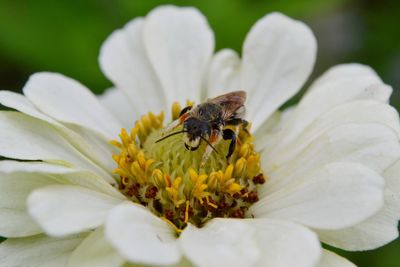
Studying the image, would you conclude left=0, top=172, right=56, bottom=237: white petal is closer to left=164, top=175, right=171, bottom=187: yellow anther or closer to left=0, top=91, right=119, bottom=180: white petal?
left=0, top=91, right=119, bottom=180: white petal

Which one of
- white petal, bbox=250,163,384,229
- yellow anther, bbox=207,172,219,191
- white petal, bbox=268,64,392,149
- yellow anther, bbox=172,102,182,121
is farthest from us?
yellow anther, bbox=172,102,182,121

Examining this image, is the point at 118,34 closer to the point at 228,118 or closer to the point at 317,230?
the point at 228,118

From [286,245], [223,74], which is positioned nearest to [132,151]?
[223,74]

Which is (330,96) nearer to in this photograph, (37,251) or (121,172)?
(121,172)

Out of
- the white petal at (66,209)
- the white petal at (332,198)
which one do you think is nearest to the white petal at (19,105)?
the white petal at (66,209)

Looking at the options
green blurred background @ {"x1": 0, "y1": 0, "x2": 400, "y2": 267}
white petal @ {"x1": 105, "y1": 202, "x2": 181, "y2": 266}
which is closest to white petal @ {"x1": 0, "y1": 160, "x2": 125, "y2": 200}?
white petal @ {"x1": 105, "y1": 202, "x2": 181, "y2": 266}

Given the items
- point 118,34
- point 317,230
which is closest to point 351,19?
point 118,34
